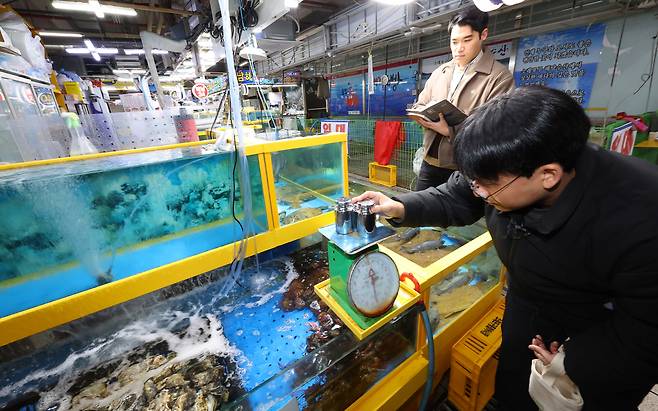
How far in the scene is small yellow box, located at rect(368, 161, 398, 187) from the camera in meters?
4.86

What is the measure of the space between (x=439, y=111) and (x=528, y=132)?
4.24ft

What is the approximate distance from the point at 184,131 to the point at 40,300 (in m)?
2.34

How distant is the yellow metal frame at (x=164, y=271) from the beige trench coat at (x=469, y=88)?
79 cm

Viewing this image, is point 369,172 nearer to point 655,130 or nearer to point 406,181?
point 406,181

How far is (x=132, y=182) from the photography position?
4.48ft

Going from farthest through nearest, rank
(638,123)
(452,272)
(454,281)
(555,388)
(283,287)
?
(638,123), (454,281), (283,287), (452,272), (555,388)

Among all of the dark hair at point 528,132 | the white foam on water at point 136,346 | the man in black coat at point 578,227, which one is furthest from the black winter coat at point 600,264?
the white foam on water at point 136,346

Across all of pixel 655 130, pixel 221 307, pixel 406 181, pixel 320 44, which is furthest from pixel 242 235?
→ pixel 320 44

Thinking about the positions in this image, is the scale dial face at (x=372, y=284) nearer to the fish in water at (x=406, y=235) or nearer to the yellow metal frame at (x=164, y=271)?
the yellow metal frame at (x=164, y=271)

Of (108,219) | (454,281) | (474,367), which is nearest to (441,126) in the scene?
(454,281)

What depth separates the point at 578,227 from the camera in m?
0.75

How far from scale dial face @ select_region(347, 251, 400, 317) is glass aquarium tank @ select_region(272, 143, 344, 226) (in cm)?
85

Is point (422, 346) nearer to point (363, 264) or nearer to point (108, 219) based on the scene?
point (363, 264)

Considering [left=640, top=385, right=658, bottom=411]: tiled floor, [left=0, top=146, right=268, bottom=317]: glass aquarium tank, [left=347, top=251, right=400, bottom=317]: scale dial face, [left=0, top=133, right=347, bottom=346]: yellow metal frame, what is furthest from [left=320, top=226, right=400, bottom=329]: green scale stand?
[left=640, top=385, right=658, bottom=411]: tiled floor
